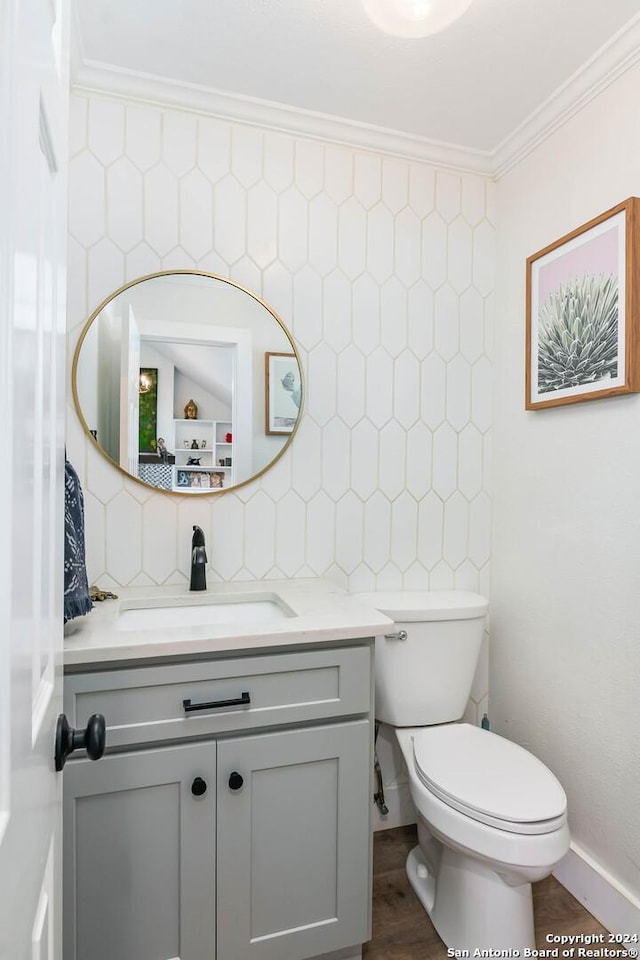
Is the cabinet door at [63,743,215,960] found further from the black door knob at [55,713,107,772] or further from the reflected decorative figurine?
the reflected decorative figurine

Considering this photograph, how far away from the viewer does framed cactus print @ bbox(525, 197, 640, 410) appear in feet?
5.00

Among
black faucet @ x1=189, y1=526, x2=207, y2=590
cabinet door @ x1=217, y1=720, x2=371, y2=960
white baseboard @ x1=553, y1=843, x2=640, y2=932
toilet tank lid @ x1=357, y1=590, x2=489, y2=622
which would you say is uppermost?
black faucet @ x1=189, y1=526, x2=207, y2=590

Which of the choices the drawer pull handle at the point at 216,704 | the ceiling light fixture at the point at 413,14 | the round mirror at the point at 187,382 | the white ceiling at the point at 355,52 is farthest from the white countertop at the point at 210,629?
the white ceiling at the point at 355,52

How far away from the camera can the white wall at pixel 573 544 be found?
5.07 ft

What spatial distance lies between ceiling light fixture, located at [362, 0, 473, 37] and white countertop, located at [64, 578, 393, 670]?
1.45 m

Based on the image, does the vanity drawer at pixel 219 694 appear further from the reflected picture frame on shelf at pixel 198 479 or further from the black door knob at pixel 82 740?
the reflected picture frame on shelf at pixel 198 479

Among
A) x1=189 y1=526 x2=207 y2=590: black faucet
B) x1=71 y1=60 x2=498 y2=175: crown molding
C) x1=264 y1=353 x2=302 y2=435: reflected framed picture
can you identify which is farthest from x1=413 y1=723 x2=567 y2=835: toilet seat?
x1=71 y1=60 x2=498 y2=175: crown molding

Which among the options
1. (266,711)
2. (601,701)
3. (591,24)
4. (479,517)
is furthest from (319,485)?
(591,24)

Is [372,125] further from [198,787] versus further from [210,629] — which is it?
[198,787]

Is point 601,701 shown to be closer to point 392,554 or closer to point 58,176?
point 392,554

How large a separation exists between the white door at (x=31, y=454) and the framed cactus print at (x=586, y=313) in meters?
1.43

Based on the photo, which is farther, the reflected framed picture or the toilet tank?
the reflected framed picture

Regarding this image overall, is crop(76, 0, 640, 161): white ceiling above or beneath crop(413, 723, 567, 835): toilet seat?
above

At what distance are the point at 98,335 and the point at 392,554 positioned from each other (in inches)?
48.9
